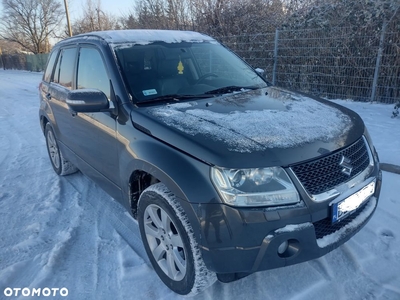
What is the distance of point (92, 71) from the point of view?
296 centimetres

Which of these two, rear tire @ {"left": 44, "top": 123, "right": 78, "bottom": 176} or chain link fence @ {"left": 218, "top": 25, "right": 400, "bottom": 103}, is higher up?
chain link fence @ {"left": 218, "top": 25, "right": 400, "bottom": 103}

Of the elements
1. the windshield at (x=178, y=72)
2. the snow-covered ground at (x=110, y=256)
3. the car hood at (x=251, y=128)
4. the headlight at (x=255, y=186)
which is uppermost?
the windshield at (x=178, y=72)

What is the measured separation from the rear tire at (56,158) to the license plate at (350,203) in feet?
11.2

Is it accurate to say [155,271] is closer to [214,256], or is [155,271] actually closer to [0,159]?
[214,256]

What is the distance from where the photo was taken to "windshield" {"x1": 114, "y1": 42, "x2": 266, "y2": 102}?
264 centimetres

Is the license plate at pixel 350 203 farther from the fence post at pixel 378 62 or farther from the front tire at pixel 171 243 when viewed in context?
the fence post at pixel 378 62

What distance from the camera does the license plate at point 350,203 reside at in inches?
73.7

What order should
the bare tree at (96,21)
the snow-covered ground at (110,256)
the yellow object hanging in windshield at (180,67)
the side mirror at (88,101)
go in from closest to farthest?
1. the snow-covered ground at (110,256)
2. the side mirror at (88,101)
3. the yellow object hanging in windshield at (180,67)
4. the bare tree at (96,21)

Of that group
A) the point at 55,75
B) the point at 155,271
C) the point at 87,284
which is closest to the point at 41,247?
the point at 87,284

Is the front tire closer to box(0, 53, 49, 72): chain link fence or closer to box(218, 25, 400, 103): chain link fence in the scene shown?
box(218, 25, 400, 103): chain link fence

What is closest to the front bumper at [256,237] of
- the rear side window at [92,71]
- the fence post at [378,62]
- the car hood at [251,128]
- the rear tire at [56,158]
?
the car hood at [251,128]

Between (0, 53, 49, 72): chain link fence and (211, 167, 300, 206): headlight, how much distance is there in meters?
32.7

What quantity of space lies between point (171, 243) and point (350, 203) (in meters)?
1.20

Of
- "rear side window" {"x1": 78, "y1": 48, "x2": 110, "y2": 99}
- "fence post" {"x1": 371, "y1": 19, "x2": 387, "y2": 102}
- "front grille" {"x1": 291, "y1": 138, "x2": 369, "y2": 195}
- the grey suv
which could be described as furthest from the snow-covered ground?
"fence post" {"x1": 371, "y1": 19, "x2": 387, "y2": 102}
